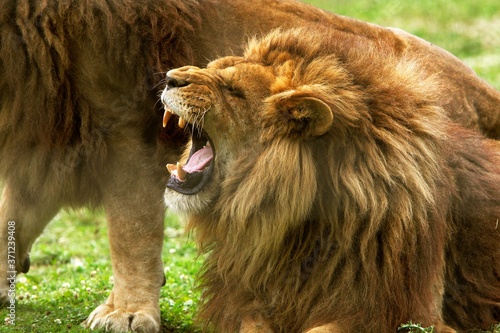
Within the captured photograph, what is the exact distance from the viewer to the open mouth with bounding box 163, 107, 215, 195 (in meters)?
3.70

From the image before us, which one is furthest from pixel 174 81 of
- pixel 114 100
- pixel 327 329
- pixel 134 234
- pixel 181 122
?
pixel 327 329

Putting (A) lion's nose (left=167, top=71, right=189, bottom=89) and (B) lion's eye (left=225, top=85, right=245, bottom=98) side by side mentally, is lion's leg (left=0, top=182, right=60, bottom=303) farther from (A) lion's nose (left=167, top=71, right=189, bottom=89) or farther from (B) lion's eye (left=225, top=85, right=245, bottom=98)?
(B) lion's eye (left=225, top=85, right=245, bottom=98)

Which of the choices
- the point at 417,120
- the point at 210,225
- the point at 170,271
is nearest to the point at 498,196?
the point at 417,120

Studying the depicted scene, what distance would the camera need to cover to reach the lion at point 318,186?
353 centimetres

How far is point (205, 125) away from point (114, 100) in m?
0.68

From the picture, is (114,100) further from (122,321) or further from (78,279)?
(78,279)

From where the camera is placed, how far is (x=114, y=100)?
4.18 m

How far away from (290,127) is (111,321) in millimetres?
1265

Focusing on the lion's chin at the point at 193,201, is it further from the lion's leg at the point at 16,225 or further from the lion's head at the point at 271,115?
the lion's leg at the point at 16,225

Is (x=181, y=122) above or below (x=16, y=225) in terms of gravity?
above

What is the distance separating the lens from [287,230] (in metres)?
3.59

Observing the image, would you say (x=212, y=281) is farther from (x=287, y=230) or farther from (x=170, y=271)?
(x=170, y=271)

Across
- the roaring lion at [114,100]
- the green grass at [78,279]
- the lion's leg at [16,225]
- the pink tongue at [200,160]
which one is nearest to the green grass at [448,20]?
the green grass at [78,279]

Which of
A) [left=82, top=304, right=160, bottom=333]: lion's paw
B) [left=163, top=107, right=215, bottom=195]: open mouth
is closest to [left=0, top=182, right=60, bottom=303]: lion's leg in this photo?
[left=82, top=304, right=160, bottom=333]: lion's paw
